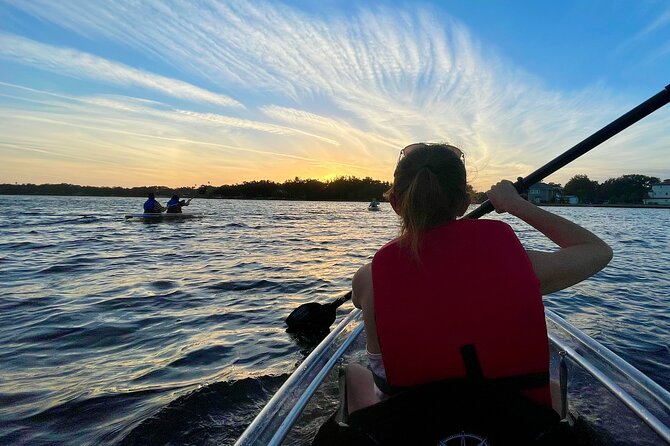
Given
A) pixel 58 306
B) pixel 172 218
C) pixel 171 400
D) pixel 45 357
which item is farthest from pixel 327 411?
pixel 172 218

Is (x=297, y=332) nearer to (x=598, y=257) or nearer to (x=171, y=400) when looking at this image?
(x=171, y=400)

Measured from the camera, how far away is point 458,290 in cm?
159

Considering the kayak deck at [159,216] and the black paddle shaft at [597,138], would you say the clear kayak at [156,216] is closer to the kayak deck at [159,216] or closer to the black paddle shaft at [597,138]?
the kayak deck at [159,216]

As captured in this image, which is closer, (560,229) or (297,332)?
(560,229)

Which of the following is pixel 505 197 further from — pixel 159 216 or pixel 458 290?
pixel 159 216

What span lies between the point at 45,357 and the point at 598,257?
5710 mm

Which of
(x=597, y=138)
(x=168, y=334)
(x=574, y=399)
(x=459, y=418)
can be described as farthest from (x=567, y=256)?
(x=168, y=334)

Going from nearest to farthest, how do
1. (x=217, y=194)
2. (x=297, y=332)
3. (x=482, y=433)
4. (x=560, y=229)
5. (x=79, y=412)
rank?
(x=482, y=433) < (x=560, y=229) < (x=79, y=412) < (x=297, y=332) < (x=217, y=194)

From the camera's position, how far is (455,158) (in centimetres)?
187

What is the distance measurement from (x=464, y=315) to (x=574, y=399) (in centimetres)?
242

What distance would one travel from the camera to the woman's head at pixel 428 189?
1.78 meters

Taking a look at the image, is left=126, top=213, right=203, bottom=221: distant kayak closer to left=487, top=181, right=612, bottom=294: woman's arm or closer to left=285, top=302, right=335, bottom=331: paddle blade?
left=285, top=302, right=335, bottom=331: paddle blade

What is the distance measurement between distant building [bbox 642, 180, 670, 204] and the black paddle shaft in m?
129

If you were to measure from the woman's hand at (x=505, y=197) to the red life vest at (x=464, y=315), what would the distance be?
47 centimetres
